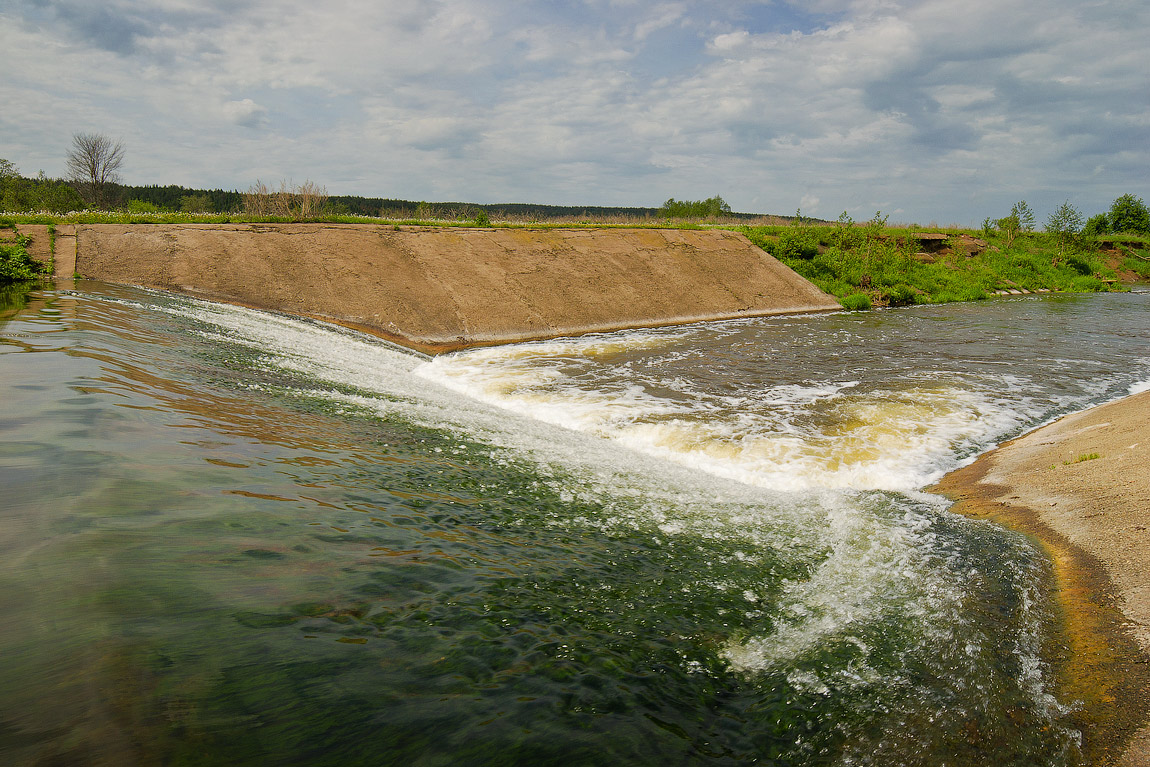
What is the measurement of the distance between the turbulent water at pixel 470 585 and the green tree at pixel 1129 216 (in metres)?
64.3

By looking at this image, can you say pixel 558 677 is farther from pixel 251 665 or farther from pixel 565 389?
pixel 565 389

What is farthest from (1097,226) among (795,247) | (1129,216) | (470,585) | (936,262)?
(470,585)

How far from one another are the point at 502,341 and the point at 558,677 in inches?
597

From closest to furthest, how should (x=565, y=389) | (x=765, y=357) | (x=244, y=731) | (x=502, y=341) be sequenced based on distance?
1. (x=244, y=731)
2. (x=565, y=389)
3. (x=765, y=357)
4. (x=502, y=341)

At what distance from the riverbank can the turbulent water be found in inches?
8.0

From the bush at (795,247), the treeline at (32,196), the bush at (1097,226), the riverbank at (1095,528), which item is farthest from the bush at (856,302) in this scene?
the treeline at (32,196)

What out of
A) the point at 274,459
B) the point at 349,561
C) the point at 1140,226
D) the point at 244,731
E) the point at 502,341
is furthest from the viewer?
the point at 1140,226

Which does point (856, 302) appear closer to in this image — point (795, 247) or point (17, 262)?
point (795, 247)

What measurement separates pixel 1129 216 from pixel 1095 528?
68.3 metres

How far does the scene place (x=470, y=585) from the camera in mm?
4184

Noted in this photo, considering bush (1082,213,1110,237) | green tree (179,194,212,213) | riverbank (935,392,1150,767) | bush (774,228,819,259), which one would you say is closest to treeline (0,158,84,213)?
green tree (179,194,212,213)

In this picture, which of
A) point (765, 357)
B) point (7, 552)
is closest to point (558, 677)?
point (7, 552)

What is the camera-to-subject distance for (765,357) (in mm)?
15422

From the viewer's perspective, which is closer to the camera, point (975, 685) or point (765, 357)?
point (975, 685)
